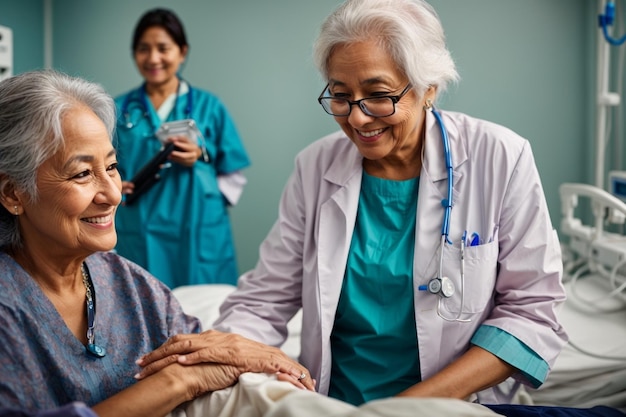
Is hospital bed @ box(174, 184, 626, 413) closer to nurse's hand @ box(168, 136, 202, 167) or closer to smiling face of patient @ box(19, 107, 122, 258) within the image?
Answer: nurse's hand @ box(168, 136, 202, 167)

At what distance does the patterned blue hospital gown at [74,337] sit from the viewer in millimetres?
1152

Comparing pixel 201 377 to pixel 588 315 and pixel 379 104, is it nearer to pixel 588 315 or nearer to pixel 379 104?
pixel 379 104

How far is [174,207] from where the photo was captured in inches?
119

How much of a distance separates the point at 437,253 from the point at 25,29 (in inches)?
119

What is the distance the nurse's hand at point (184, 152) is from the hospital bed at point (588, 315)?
2.23 feet

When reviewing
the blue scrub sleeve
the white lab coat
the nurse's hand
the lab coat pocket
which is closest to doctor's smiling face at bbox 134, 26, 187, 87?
the nurse's hand

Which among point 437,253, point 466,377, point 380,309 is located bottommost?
point 466,377

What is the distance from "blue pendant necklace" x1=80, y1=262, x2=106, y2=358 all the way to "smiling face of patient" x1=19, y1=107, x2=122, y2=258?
104 mm

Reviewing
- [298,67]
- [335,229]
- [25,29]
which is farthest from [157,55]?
[335,229]

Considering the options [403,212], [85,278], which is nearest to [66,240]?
[85,278]

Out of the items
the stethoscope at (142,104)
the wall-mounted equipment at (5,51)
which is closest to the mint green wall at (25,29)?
the wall-mounted equipment at (5,51)

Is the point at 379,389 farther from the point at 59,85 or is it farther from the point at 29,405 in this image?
the point at 59,85

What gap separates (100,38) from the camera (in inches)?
154

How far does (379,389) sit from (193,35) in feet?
9.29
